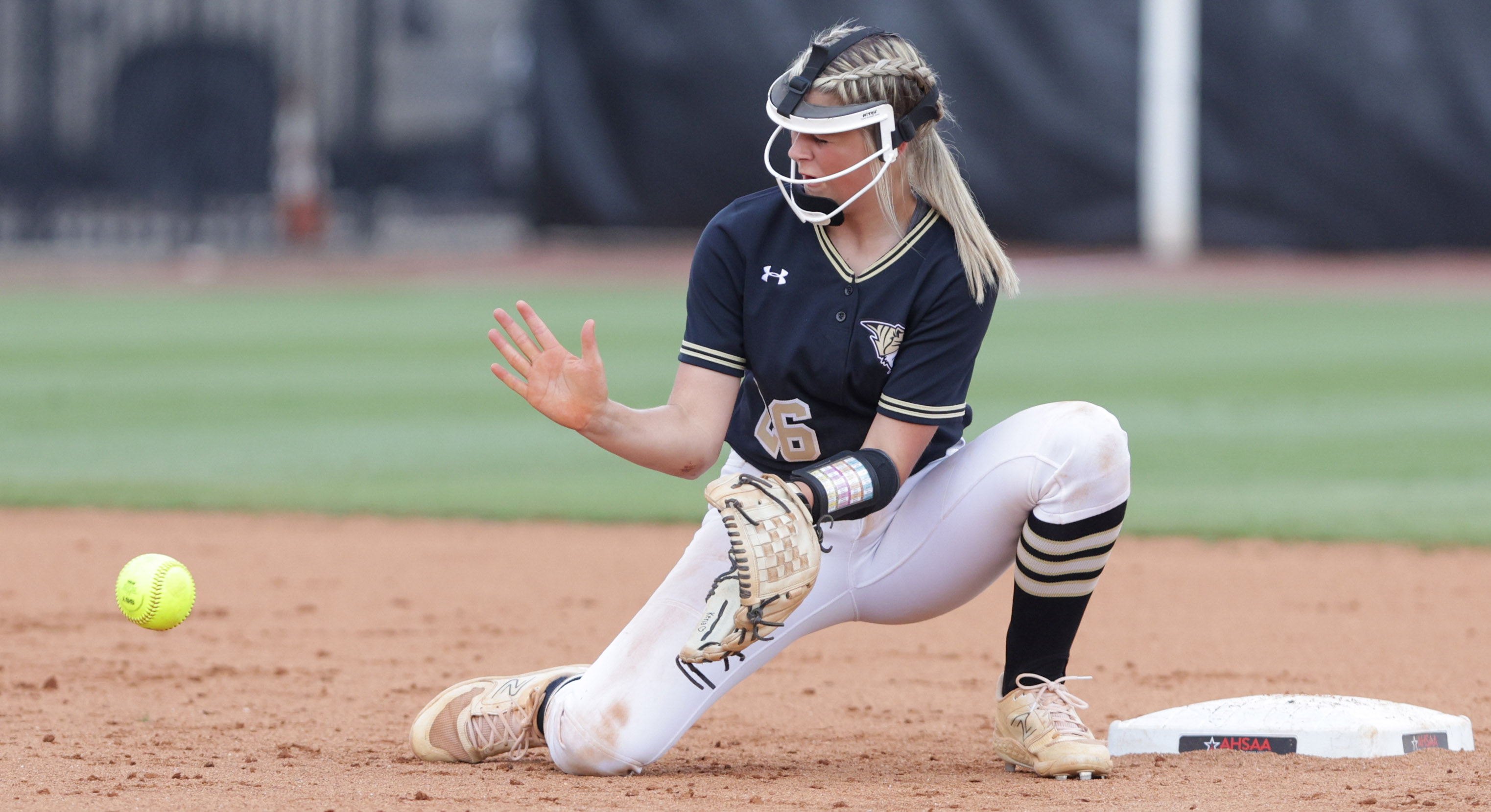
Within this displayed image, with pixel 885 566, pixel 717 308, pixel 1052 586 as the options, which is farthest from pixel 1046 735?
pixel 717 308

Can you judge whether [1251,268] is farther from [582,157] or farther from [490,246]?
[490,246]

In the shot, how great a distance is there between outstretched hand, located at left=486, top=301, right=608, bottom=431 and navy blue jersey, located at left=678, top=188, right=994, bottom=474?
13.1 inches

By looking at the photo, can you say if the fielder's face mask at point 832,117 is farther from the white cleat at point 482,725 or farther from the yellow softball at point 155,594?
the yellow softball at point 155,594

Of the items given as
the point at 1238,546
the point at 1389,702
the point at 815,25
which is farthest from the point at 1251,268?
the point at 1389,702

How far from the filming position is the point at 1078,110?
59.9ft

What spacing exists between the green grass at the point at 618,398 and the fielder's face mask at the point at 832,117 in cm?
342

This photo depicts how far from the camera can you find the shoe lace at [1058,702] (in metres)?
3.07

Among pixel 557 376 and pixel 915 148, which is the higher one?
pixel 915 148

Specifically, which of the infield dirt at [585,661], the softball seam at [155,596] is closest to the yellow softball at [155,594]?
the softball seam at [155,596]

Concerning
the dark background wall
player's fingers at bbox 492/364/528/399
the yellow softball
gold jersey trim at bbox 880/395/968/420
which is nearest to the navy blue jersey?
gold jersey trim at bbox 880/395/968/420

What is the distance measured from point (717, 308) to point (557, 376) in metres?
0.40

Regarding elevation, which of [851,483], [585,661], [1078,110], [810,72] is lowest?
[585,661]

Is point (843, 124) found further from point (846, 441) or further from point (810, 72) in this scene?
point (846, 441)

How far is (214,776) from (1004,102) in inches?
644
